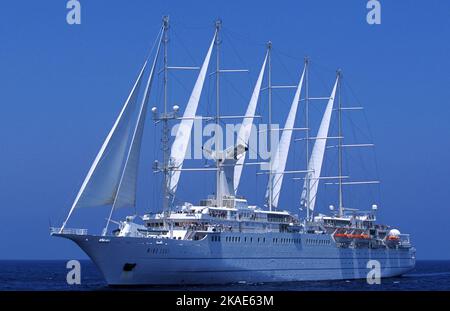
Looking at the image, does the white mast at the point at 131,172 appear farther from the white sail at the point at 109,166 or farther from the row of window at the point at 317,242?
the row of window at the point at 317,242

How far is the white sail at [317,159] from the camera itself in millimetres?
68125

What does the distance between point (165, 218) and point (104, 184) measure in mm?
6986

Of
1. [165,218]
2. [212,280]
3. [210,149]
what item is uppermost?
[210,149]

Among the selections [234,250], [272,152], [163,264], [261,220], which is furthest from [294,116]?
[163,264]

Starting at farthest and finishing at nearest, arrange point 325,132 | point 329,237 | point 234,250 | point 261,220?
point 325,132, point 329,237, point 261,220, point 234,250

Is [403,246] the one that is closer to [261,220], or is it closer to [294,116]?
[294,116]

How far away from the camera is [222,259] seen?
52.4m

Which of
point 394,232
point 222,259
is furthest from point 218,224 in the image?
point 394,232

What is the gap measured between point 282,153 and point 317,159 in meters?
5.35

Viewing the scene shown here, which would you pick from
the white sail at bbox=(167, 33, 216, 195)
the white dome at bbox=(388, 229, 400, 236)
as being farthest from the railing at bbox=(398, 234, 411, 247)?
the white sail at bbox=(167, 33, 216, 195)

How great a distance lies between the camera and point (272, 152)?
60.9m

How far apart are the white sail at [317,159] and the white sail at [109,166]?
74.1 ft

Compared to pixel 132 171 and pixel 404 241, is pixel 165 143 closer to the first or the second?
pixel 132 171

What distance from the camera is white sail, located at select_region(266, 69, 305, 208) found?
63.3 meters
